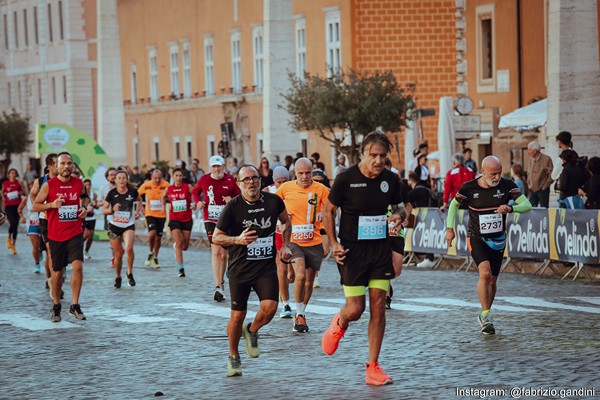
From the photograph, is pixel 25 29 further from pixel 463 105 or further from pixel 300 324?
pixel 300 324

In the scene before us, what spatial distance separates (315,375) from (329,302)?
7287mm

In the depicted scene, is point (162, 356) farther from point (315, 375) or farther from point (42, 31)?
point (42, 31)

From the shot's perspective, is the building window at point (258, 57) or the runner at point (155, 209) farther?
the building window at point (258, 57)

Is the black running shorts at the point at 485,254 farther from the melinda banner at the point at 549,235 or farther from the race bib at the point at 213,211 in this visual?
the race bib at the point at 213,211

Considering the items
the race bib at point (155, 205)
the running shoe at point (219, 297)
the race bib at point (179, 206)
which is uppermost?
the race bib at point (179, 206)

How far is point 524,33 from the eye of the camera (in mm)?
41656

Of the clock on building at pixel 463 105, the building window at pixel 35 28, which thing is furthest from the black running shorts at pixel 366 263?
the building window at pixel 35 28

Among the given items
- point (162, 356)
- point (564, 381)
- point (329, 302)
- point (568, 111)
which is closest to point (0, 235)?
point (568, 111)

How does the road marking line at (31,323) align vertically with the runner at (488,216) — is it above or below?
below

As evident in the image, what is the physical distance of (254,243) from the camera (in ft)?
45.2

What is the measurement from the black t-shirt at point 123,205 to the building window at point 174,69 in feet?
137

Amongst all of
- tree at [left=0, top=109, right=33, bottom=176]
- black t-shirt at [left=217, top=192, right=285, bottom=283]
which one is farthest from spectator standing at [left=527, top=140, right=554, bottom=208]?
tree at [left=0, top=109, right=33, bottom=176]

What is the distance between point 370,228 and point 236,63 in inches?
1855

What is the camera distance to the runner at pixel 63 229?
60.7 ft
